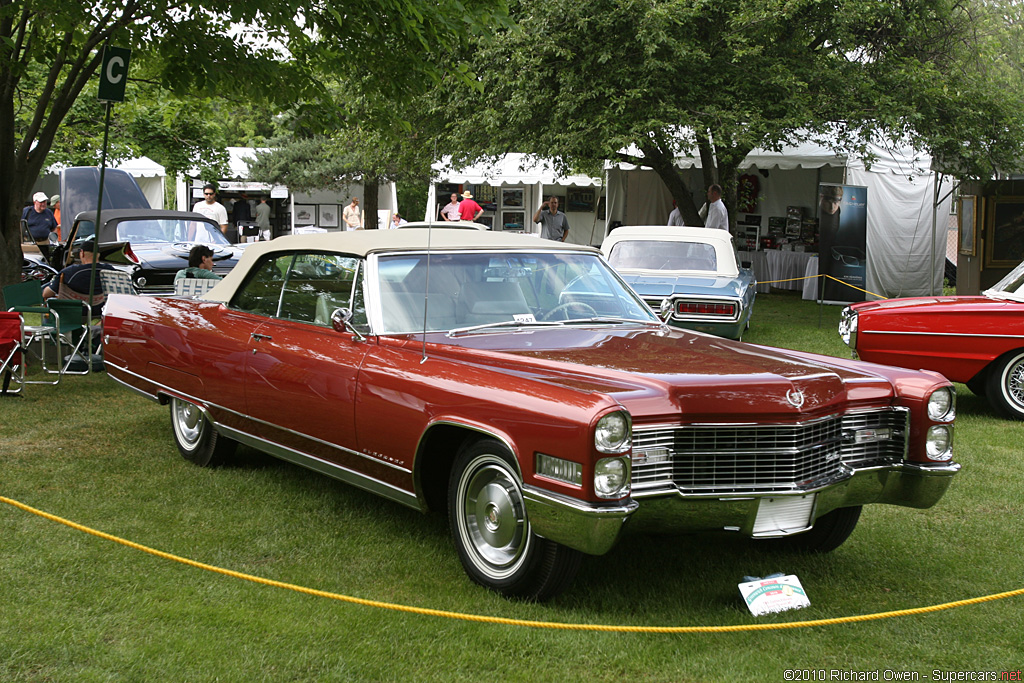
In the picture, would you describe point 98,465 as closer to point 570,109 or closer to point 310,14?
point 310,14

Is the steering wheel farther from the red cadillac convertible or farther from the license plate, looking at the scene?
the license plate

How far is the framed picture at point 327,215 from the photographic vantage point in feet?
123

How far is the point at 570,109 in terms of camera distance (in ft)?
49.0

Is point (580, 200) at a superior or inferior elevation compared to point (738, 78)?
inferior

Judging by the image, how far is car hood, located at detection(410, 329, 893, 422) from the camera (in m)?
3.71

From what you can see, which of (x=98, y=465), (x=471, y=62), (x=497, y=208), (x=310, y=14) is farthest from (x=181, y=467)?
(x=497, y=208)

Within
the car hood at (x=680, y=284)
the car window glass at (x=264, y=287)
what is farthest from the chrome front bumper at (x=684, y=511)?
the car hood at (x=680, y=284)

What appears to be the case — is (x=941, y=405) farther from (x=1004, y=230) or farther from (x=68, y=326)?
(x=1004, y=230)

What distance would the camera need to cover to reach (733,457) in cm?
378

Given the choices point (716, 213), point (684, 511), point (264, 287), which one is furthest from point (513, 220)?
point (684, 511)

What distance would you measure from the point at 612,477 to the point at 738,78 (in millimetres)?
12759

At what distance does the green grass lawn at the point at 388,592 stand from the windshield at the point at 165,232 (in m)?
8.46

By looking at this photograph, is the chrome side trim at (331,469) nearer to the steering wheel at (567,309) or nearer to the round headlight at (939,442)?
the steering wheel at (567,309)

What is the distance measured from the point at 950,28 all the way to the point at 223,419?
14.6 metres
